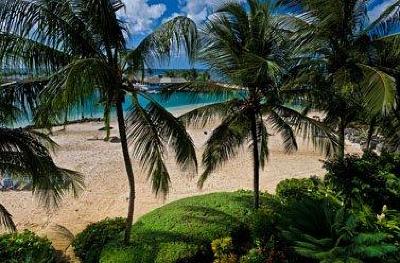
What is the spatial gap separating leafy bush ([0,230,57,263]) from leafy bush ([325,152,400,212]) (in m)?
7.41

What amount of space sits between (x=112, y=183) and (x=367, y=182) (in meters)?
13.8

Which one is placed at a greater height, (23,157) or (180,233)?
(23,157)

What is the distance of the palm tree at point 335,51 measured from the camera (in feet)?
39.7

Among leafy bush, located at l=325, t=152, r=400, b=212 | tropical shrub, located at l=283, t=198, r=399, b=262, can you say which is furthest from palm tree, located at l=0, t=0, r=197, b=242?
leafy bush, located at l=325, t=152, r=400, b=212

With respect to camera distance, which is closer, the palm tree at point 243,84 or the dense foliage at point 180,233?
the dense foliage at point 180,233

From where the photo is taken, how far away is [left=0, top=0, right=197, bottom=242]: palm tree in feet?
26.5

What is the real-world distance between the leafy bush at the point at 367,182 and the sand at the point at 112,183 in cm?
118

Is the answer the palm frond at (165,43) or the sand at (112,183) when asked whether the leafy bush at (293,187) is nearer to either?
the sand at (112,183)

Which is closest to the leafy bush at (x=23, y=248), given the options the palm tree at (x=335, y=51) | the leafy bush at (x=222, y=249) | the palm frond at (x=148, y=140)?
the palm frond at (x=148, y=140)

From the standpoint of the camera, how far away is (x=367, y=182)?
10.1m

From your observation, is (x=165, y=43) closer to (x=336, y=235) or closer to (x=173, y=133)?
(x=173, y=133)

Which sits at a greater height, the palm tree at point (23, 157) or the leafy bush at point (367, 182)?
the palm tree at point (23, 157)

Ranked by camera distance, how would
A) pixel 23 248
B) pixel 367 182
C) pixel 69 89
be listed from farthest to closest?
1. pixel 23 248
2. pixel 367 182
3. pixel 69 89

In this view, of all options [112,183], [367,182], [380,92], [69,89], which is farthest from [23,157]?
[112,183]
